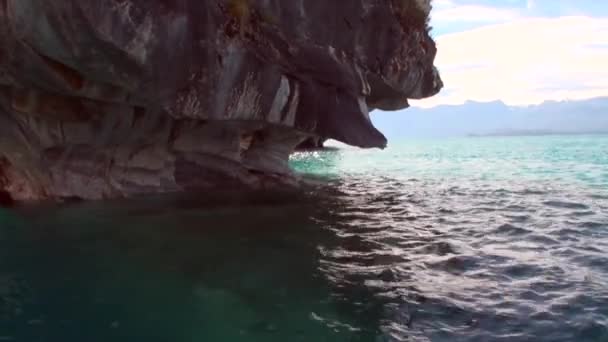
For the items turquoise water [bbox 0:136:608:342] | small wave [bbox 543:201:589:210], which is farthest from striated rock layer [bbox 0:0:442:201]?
small wave [bbox 543:201:589:210]

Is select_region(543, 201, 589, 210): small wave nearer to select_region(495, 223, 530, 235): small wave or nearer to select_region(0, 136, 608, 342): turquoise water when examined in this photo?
select_region(0, 136, 608, 342): turquoise water

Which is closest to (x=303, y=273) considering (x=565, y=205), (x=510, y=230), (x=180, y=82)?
(x=180, y=82)

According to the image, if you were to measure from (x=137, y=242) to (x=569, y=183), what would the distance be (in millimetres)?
19473

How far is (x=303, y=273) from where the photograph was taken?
9305 millimetres

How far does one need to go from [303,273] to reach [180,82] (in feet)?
19.3

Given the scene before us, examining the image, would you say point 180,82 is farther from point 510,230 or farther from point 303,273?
point 510,230

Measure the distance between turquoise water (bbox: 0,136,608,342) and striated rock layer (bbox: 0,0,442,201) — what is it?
220cm

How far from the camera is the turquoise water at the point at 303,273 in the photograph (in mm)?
6906

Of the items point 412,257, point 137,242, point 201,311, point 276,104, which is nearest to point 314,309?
point 201,311

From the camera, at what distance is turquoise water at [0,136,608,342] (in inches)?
272

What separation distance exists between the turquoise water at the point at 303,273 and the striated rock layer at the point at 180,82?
86.7 inches

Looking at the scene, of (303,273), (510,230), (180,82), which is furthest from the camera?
(510,230)

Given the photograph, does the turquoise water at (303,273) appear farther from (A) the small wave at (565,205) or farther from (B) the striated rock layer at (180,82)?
(B) the striated rock layer at (180,82)

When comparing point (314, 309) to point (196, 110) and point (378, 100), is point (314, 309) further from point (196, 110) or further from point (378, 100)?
point (378, 100)
